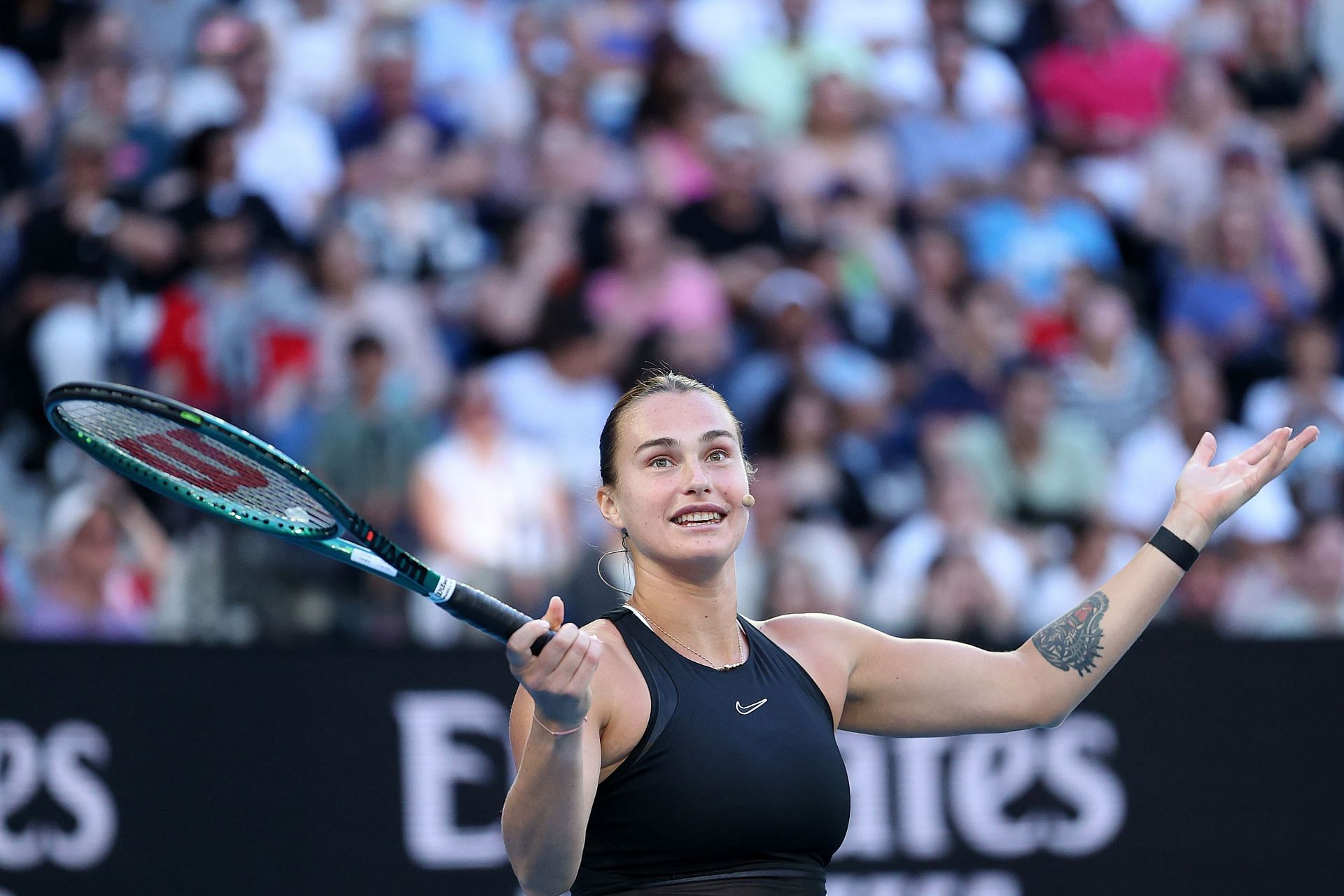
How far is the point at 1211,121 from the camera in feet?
34.9

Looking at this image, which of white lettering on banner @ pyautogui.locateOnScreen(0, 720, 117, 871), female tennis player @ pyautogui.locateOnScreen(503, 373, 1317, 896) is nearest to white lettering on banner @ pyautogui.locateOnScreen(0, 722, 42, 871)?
white lettering on banner @ pyautogui.locateOnScreen(0, 720, 117, 871)

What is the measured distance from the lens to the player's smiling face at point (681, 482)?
3477mm

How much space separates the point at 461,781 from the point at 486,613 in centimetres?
338

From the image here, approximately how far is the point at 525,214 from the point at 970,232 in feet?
8.67

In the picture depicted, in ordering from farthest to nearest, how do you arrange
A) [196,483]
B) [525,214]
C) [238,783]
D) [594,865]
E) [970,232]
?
1. [970,232]
2. [525,214]
3. [238,783]
4. [196,483]
5. [594,865]

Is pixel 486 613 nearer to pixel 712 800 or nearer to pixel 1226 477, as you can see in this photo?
pixel 712 800

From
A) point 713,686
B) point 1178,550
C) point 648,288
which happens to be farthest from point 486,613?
point 648,288

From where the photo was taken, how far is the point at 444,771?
20.7 ft

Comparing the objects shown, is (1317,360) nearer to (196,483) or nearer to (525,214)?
(525,214)

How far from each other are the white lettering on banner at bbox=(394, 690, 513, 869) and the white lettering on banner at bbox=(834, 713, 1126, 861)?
136cm

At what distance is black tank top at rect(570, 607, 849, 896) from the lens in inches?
127

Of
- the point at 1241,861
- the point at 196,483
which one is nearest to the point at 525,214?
the point at 1241,861

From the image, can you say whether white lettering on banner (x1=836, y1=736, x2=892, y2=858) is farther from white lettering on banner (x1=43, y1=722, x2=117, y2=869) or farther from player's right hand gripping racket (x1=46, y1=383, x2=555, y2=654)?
player's right hand gripping racket (x1=46, y1=383, x2=555, y2=654)

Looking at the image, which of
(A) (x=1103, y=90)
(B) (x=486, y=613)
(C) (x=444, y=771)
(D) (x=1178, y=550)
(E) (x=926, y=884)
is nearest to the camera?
(B) (x=486, y=613)
